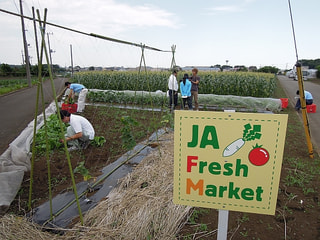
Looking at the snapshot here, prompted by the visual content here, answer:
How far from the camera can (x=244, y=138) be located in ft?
4.25

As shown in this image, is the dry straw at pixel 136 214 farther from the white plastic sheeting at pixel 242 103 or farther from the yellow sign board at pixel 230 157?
the white plastic sheeting at pixel 242 103

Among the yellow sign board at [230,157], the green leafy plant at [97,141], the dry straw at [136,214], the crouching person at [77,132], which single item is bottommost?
the dry straw at [136,214]

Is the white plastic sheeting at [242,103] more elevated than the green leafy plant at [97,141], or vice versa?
the white plastic sheeting at [242,103]

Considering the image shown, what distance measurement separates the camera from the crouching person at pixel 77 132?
4.14m

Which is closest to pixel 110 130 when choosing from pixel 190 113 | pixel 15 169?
pixel 15 169

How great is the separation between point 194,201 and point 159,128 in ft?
16.0

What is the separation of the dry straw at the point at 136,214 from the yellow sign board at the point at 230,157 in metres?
1.08

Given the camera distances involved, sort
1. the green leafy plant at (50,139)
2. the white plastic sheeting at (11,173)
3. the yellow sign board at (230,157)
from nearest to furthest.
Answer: the yellow sign board at (230,157) < the white plastic sheeting at (11,173) < the green leafy plant at (50,139)

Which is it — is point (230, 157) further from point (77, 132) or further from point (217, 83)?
point (217, 83)

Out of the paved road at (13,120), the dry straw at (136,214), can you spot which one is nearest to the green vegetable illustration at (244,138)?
the dry straw at (136,214)

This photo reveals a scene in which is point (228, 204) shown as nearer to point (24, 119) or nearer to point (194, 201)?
point (194, 201)

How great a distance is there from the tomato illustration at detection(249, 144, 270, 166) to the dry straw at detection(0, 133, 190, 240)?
1308mm

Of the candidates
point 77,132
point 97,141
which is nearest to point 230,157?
point 77,132

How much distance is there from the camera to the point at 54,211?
2674 mm
